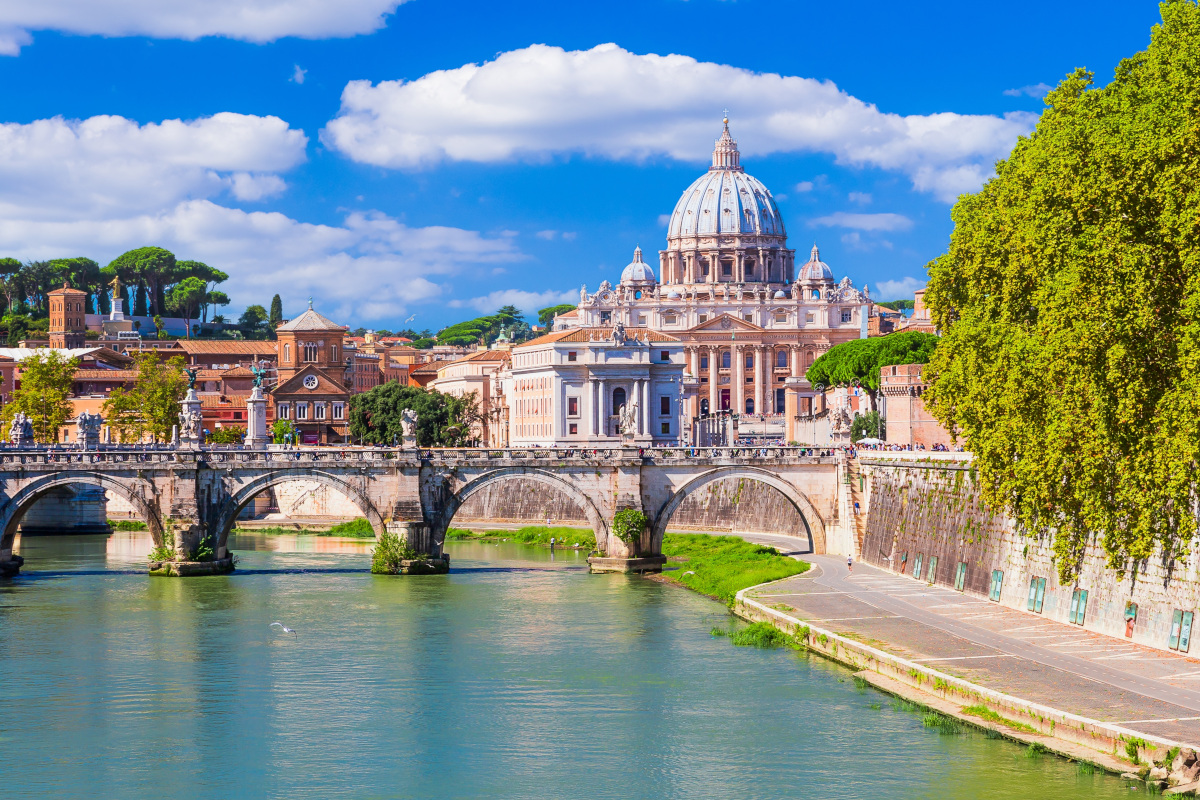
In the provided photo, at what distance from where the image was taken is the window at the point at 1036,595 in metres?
34.5

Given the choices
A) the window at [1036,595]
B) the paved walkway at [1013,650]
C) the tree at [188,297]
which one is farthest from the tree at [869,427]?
the tree at [188,297]

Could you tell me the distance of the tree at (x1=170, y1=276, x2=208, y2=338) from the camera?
163625 millimetres

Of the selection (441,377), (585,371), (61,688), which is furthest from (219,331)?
(61,688)

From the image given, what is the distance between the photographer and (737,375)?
5605 inches

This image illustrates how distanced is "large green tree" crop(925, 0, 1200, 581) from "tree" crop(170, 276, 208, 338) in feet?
462

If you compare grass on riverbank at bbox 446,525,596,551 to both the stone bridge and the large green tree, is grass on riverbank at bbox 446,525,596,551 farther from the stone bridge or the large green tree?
the large green tree

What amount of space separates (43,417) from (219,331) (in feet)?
269

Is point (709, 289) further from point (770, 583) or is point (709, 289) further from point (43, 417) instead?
point (770, 583)

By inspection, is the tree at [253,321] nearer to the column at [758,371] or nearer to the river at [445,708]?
the column at [758,371]

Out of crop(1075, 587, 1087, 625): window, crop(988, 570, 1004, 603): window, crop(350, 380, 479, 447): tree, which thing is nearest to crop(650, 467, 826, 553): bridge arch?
crop(988, 570, 1004, 603): window

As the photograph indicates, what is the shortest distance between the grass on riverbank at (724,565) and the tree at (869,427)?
56.6 feet

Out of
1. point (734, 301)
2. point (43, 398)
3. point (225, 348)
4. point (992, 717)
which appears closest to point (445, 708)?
point (992, 717)

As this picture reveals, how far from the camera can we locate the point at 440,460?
5166cm

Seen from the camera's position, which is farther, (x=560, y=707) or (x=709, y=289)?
(x=709, y=289)
